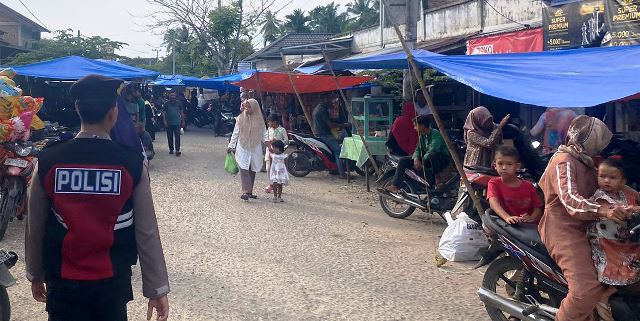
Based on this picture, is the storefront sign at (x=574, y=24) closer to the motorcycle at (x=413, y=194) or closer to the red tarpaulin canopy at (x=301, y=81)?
the motorcycle at (x=413, y=194)

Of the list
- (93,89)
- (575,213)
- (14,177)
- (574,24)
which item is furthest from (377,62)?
(93,89)

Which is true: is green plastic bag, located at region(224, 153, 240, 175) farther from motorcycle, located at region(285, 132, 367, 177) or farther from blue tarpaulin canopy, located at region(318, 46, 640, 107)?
blue tarpaulin canopy, located at region(318, 46, 640, 107)

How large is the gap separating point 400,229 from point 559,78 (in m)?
3.10

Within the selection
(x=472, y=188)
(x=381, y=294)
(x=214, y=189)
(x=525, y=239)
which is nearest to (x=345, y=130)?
(x=214, y=189)

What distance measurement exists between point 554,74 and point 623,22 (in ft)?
13.1

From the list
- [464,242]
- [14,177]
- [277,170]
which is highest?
[14,177]

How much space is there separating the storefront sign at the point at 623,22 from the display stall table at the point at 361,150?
3847 millimetres

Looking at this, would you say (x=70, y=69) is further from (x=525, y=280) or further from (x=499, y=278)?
(x=525, y=280)

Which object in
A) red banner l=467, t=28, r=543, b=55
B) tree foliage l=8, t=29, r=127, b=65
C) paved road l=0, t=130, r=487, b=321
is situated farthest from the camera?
tree foliage l=8, t=29, r=127, b=65

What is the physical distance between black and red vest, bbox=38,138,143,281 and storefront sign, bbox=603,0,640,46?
7736 millimetres

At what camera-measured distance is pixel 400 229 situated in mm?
7945

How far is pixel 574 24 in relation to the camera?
390 inches

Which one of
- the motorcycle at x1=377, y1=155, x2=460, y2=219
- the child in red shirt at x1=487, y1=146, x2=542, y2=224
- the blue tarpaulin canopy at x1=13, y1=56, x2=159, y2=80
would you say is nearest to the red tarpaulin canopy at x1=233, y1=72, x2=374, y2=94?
the blue tarpaulin canopy at x1=13, y1=56, x2=159, y2=80

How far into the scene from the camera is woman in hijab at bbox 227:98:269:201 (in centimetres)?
976
